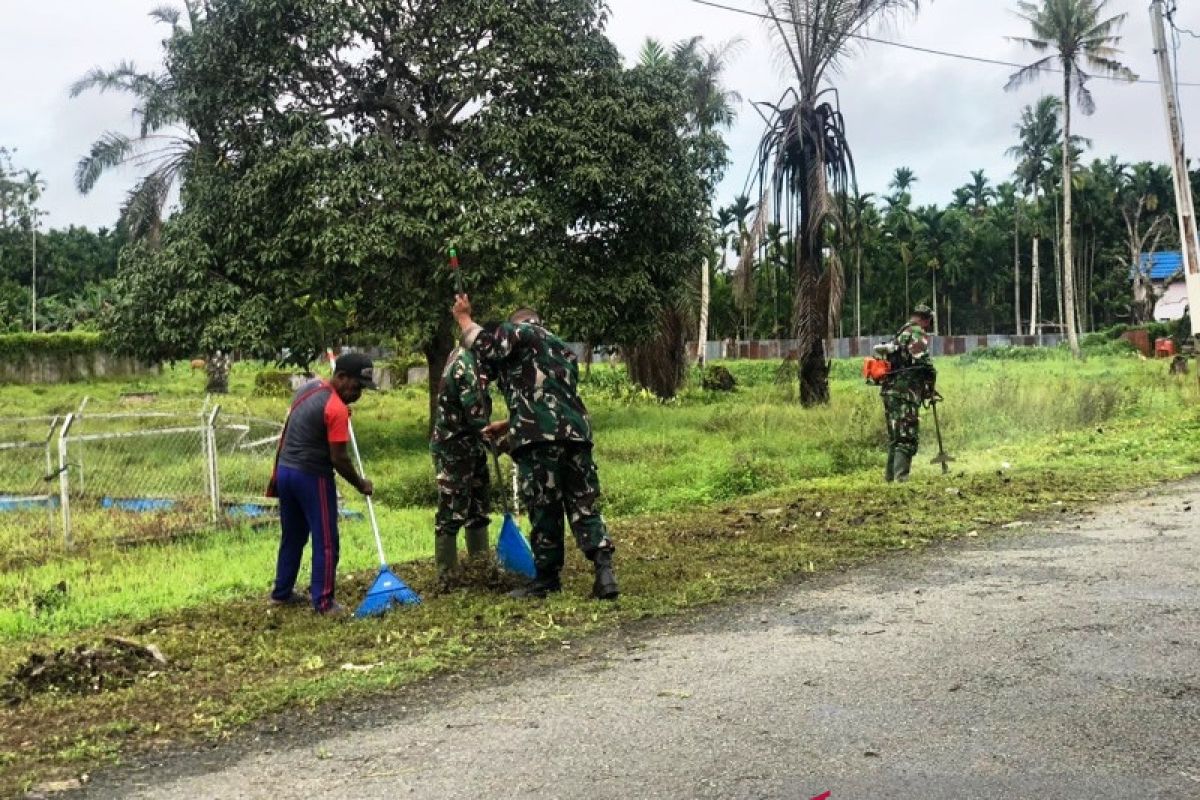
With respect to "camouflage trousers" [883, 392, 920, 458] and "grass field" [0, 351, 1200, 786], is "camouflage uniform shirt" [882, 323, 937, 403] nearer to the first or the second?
"camouflage trousers" [883, 392, 920, 458]

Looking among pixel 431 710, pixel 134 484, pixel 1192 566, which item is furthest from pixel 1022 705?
pixel 134 484

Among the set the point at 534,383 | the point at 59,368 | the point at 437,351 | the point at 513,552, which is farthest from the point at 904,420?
the point at 59,368

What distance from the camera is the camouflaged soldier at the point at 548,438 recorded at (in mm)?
6520

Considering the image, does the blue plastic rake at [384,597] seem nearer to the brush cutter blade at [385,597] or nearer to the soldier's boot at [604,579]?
the brush cutter blade at [385,597]

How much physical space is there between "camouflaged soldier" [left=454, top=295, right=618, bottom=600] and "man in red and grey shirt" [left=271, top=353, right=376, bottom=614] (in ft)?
2.86

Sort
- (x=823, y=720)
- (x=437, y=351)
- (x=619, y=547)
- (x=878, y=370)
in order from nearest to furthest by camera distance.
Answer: (x=823, y=720) < (x=619, y=547) < (x=878, y=370) < (x=437, y=351)

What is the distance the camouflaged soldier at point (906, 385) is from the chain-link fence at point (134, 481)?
22.4 ft

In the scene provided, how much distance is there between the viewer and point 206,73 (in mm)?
18281

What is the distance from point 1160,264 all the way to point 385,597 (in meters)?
65.9

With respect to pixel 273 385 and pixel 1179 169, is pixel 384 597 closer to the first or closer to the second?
pixel 1179 169

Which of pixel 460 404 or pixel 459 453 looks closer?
pixel 460 404

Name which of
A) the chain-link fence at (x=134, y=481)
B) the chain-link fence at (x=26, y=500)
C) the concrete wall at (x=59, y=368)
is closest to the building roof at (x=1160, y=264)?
the concrete wall at (x=59, y=368)

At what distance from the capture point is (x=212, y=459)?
10539 millimetres

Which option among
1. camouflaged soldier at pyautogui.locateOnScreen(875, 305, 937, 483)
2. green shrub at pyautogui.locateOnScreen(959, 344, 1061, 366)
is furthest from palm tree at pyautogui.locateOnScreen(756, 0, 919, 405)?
green shrub at pyautogui.locateOnScreen(959, 344, 1061, 366)
